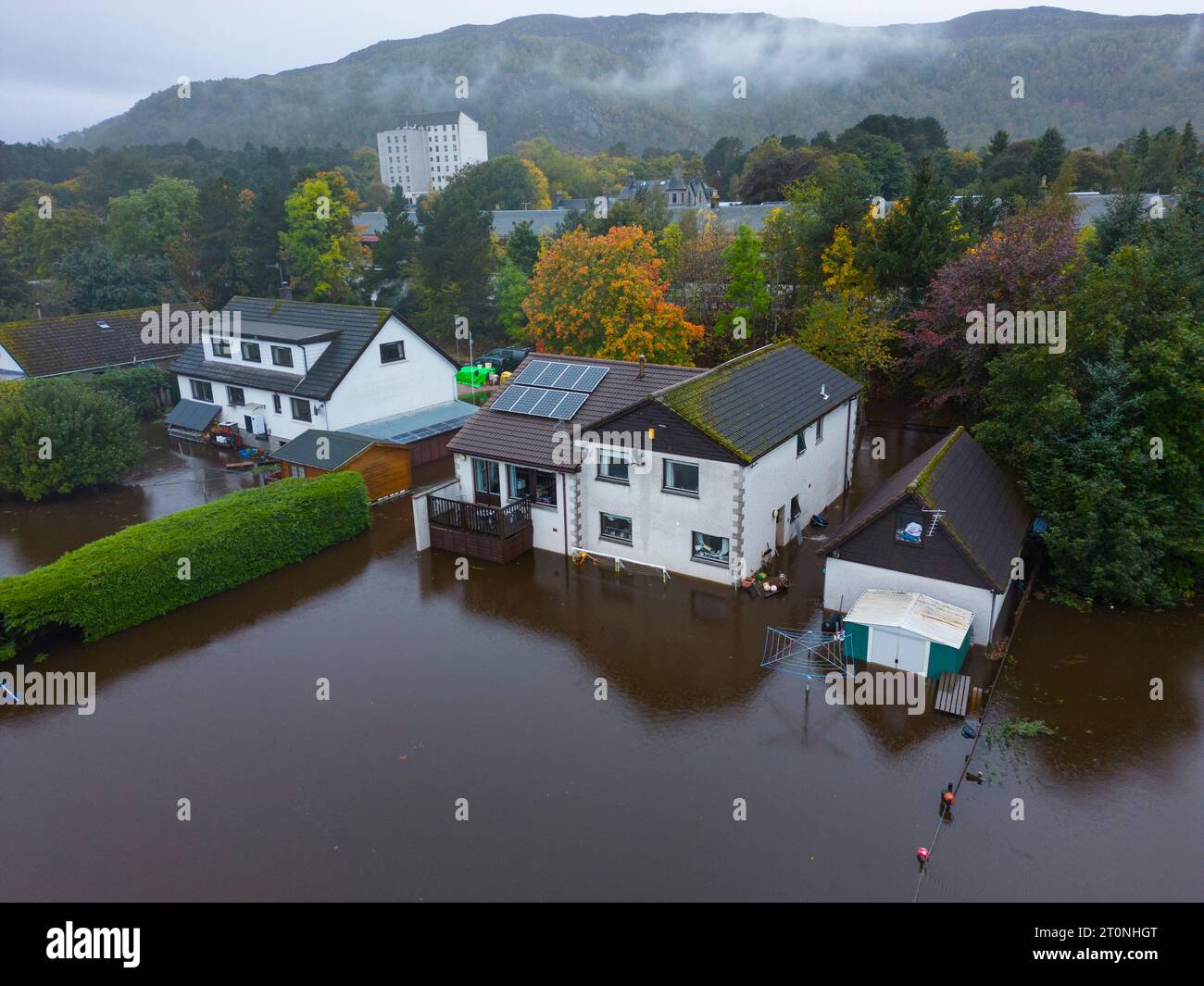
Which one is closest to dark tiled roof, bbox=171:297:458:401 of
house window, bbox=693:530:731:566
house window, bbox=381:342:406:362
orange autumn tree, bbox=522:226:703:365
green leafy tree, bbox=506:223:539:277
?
house window, bbox=381:342:406:362

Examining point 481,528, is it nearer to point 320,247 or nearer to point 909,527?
point 909,527

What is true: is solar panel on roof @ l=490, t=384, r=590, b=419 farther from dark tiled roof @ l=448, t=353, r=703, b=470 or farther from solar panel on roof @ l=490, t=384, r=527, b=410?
dark tiled roof @ l=448, t=353, r=703, b=470

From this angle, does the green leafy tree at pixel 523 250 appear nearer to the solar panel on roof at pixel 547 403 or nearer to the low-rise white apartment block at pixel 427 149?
the solar panel on roof at pixel 547 403

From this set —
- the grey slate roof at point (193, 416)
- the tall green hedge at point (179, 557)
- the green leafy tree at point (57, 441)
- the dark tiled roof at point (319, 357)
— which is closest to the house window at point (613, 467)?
the tall green hedge at point (179, 557)

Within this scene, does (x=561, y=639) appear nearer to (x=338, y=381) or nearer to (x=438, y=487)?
(x=438, y=487)

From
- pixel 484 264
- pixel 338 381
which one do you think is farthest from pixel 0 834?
pixel 484 264

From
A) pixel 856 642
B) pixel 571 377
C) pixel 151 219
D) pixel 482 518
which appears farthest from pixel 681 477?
pixel 151 219
